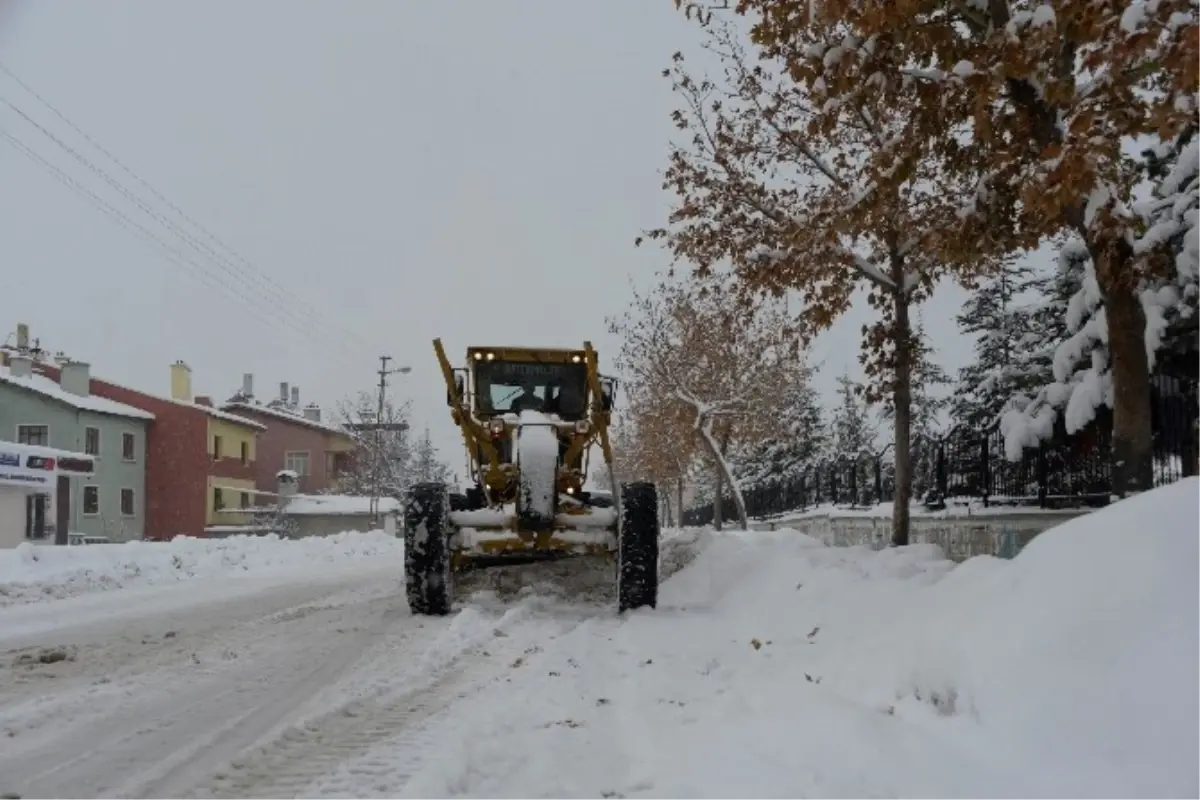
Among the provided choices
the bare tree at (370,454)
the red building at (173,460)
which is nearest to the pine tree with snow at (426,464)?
the bare tree at (370,454)

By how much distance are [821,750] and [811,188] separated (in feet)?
34.1

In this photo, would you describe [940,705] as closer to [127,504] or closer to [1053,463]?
[1053,463]

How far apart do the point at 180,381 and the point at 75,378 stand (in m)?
11.4

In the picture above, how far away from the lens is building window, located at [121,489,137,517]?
153 feet

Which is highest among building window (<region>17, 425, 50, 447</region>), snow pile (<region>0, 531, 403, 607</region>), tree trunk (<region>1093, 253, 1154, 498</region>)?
building window (<region>17, 425, 50, 447</region>)

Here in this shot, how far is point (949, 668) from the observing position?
166 inches

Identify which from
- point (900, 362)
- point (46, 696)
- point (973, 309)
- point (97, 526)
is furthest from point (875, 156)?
point (97, 526)

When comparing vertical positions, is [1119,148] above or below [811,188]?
below

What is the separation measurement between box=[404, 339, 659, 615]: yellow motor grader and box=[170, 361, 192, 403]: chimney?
50999mm

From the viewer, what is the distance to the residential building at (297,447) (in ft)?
217

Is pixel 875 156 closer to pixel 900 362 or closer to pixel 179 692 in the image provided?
pixel 900 362

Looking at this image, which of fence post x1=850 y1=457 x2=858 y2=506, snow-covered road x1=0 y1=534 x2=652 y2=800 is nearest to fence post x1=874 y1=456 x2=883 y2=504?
fence post x1=850 y1=457 x2=858 y2=506

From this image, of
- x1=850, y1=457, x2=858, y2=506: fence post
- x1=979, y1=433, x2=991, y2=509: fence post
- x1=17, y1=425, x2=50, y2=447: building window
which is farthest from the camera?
x1=17, y1=425, x2=50, y2=447: building window

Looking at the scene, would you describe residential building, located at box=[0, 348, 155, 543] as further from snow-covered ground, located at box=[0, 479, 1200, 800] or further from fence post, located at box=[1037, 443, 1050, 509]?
fence post, located at box=[1037, 443, 1050, 509]
